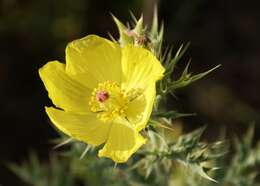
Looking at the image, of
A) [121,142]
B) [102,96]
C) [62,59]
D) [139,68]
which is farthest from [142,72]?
[62,59]

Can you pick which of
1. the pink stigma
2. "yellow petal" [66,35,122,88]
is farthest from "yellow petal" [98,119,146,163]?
"yellow petal" [66,35,122,88]

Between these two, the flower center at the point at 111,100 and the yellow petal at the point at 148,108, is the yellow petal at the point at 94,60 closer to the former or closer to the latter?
the flower center at the point at 111,100

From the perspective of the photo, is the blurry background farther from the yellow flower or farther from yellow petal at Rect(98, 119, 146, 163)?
yellow petal at Rect(98, 119, 146, 163)

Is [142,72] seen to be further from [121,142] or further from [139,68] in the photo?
[121,142]

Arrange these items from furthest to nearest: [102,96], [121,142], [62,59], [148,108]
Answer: [62,59]
[102,96]
[121,142]
[148,108]

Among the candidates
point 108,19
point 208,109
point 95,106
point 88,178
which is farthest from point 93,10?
point 95,106

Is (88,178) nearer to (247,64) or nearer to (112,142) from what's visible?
(112,142)
